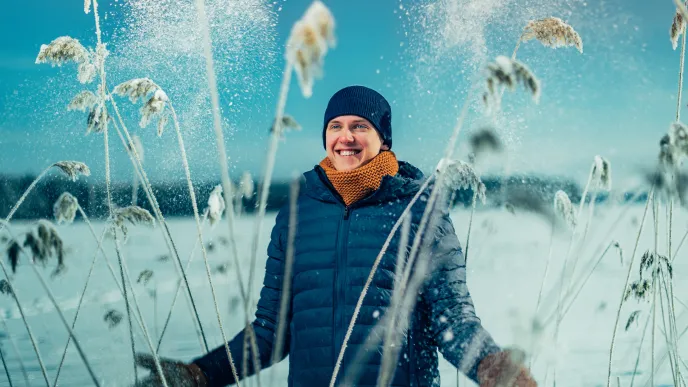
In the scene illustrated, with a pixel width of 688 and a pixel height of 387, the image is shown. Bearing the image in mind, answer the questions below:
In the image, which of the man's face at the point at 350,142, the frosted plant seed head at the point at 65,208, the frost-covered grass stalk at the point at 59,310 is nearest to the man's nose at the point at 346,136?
the man's face at the point at 350,142

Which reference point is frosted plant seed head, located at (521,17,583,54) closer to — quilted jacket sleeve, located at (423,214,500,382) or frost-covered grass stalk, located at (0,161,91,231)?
quilted jacket sleeve, located at (423,214,500,382)

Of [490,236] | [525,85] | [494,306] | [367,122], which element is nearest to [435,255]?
[367,122]

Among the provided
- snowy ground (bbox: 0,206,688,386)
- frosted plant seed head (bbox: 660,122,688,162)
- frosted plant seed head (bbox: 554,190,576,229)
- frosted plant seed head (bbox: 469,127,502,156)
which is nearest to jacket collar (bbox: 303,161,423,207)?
snowy ground (bbox: 0,206,688,386)

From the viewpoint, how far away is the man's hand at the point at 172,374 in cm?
177

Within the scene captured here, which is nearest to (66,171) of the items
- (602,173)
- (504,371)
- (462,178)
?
(462,178)

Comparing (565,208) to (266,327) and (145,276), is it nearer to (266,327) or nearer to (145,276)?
(266,327)

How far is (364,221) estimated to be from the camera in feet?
6.91

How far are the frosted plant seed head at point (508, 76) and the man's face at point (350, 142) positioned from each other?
907 mm

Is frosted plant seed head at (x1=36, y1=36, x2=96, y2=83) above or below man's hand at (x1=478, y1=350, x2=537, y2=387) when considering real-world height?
above

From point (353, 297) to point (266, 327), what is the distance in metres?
0.35

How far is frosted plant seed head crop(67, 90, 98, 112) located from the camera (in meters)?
2.29

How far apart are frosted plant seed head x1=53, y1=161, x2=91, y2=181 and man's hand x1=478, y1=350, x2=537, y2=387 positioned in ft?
4.77

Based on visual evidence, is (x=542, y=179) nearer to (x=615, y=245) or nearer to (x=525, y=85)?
(x=615, y=245)

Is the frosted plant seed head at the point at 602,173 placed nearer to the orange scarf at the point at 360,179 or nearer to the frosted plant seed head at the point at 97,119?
the orange scarf at the point at 360,179
